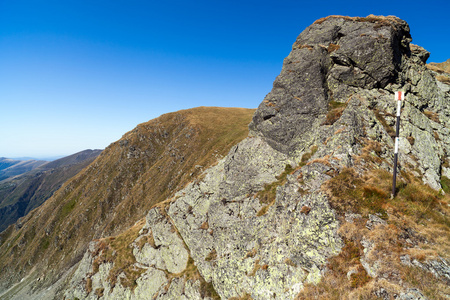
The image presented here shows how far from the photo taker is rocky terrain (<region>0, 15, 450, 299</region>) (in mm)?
12086

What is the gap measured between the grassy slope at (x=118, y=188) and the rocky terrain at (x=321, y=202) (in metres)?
51.1

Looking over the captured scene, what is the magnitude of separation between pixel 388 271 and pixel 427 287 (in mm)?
1558

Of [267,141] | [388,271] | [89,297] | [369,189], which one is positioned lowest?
[89,297]

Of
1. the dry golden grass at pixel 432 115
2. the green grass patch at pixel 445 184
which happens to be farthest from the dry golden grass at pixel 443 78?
the green grass patch at pixel 445 184

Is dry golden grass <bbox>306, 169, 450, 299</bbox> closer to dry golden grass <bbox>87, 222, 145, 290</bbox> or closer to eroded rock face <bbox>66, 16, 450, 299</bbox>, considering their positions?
eroded rock face <bbox>66, 16, 450, 299</bbox>

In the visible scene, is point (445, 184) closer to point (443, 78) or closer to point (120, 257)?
point (443, 78)

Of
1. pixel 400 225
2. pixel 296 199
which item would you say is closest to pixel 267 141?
pixel 296 199

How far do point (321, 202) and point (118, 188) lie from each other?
117m

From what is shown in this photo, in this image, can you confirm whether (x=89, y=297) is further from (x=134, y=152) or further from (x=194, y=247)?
(x=134, y=152)

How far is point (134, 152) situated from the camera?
11969cm

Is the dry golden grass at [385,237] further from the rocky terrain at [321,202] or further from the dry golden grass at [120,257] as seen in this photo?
the dry golden grass at [120,257]

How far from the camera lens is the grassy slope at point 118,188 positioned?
301 ft

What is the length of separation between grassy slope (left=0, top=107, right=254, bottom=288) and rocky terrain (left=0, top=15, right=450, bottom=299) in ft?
168

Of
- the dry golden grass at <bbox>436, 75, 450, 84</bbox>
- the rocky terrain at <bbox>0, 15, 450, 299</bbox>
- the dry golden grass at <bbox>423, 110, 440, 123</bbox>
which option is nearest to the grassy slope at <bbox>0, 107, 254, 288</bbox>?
the rocky terrain at <bbox>0, 15, 450, 299</bbox>
